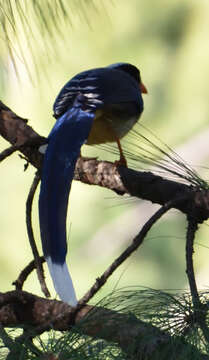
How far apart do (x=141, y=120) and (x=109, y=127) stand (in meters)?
1.23

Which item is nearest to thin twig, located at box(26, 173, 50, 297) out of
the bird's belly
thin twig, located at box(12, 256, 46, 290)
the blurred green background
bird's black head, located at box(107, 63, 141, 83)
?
thin twig, located at box(12, 256, 46, 290)

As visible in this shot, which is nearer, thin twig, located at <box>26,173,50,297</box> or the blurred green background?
thin twig, located at <box>26,173,50,297</box>

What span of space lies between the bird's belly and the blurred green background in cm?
106

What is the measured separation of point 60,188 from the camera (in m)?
1.34

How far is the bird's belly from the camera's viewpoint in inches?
74.0

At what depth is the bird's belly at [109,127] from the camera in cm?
188

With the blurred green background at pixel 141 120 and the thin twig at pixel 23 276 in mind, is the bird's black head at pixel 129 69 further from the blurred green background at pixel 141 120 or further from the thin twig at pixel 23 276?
the thin twig at pixel 23 276

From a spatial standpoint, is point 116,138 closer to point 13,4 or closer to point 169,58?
point 13,4

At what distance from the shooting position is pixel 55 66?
2969 mm

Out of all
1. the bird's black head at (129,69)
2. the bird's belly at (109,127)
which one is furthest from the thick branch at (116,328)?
the bird's black head at (129,69)

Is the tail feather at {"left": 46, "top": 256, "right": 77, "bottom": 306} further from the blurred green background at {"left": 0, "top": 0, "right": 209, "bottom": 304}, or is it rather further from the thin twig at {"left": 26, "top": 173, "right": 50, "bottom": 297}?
the blurred green background at {"left": 0, "top": 0, "right": 209, "bottom": 304}

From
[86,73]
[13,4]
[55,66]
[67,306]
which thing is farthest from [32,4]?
[55,66]

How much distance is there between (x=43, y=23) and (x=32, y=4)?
43 millimetres

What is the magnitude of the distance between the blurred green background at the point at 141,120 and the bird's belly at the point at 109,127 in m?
1.06
